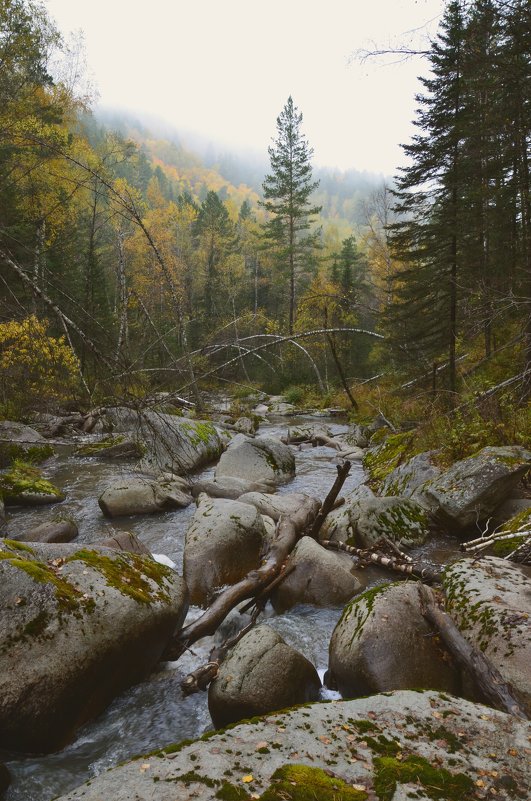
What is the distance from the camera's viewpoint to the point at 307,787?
188 centimetres

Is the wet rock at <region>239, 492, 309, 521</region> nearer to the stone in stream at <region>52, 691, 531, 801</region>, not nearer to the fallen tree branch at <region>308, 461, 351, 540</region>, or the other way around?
the fallen tree branch at <region>308, 461, 351, 540</region>

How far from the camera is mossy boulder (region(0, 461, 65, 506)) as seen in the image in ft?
28.9

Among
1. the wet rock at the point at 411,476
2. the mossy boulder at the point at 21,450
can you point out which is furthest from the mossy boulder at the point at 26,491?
the wet rock at the point at 411,476

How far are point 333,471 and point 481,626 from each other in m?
7.91

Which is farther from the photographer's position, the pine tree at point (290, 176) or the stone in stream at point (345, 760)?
the pine tree at point (290, 176)

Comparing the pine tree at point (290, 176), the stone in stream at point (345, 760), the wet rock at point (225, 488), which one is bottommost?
the wet rock at point (225, 488)

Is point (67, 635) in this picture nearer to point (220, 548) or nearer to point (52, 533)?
point (220, 548)

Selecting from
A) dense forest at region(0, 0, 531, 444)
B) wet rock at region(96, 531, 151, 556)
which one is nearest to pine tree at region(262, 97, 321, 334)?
dense forest at region(0, 0, 531, 444)

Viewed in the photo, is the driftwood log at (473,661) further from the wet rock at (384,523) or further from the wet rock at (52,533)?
the wet rock at (52,533)

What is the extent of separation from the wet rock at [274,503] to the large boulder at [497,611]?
346 cm

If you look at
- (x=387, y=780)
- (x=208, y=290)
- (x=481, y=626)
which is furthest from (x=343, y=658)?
(x=208, y=290)

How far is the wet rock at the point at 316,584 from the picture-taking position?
5.37 metres

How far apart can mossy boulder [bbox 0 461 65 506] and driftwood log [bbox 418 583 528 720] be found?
24.9 ft

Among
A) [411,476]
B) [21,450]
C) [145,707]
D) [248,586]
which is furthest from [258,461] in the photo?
[145,707]
